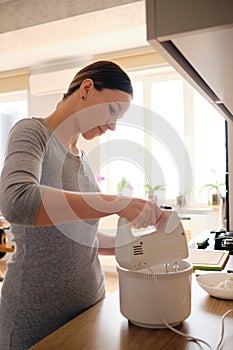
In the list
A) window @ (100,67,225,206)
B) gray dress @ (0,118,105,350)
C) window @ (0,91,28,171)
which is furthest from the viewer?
window @ (0,91,28,171)

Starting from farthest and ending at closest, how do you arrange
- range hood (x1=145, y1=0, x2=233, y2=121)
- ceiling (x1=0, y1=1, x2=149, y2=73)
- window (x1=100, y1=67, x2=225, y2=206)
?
1. window (x1=100, y1=67, x2=225, y2=206)
2. ceiling (x1=0, y1=1, x2=149, y2=73)
3. range hood (x1=145, y1=0, x2=233, y2=121)

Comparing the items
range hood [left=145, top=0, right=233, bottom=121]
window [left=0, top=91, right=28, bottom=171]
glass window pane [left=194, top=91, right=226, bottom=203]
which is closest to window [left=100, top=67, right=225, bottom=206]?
glass window pane [left=194, top=91, right=226, bottom=203]

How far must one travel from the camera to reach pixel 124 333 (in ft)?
2.75

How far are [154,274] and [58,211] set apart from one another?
24 cm

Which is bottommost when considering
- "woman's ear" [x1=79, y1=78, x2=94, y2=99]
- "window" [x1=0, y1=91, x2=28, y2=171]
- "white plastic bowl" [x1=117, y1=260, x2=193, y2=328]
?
"white plastic bowl" [x1=117, y1=260, x2=193, y2=328]

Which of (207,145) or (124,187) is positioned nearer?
(207,145)

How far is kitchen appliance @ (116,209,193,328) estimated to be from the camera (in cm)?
82

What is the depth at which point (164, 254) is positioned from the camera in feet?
2.91

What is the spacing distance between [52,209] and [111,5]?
1.82 metres

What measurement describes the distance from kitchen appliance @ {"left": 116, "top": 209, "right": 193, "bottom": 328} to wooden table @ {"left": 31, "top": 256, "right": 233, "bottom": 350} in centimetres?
3

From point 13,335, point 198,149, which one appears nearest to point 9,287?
point 13,335

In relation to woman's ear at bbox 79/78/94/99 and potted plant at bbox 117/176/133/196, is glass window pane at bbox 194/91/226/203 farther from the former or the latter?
woman's ear at bbox 79/78/94/99

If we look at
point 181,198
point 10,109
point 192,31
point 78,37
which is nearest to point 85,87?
point 192,31

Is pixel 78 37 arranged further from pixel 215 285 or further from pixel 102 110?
pixel 215 285
